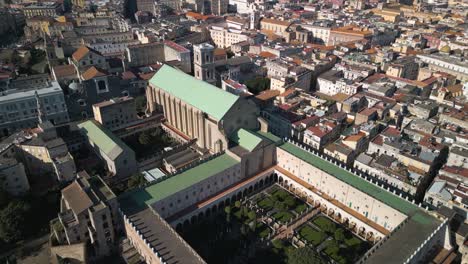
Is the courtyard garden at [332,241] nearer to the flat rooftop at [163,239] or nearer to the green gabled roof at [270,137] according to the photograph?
the green gabled roof at [270,137]

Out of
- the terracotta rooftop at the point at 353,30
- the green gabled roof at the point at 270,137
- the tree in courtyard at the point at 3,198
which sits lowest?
the tree in courtyard at the point at 3,198

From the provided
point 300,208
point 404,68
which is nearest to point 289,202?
point 300,208

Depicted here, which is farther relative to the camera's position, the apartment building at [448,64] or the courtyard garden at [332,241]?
the apartment building at [448,64]

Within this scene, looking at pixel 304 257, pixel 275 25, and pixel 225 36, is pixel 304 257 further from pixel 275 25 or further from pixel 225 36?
pixel 275 25

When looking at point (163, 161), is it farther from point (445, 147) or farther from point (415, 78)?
point (415, 78)

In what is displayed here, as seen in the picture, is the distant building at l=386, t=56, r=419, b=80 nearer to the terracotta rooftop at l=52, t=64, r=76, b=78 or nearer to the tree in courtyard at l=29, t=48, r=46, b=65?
the terracotta rooftop at l=52, t=64, r=76, b=78

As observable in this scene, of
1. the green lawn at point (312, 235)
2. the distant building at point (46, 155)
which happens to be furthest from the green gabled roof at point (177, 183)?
the green lawn at point (312, 235)
